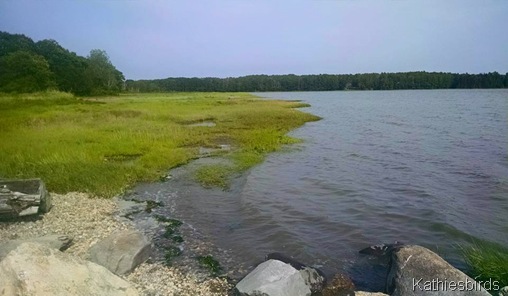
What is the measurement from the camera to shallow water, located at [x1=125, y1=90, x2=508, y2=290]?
10.4m

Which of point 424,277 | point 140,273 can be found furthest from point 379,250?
point 140,273

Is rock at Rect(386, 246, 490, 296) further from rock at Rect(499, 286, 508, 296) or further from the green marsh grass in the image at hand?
the green marsh grass

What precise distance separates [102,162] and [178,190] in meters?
5.35

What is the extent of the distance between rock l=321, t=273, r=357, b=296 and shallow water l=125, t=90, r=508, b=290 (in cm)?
97

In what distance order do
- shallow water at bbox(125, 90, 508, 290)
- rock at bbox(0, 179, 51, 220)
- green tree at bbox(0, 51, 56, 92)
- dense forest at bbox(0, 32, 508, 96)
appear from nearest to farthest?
shallow water at bbox(125, 90, 508, 290)
rock at bbox(0, 179, 51, 220)
green tree at bbox(0, 51, 56, 92)
dense forest at bbox(0, 32, 508, 96)

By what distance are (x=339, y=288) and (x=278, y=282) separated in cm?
149

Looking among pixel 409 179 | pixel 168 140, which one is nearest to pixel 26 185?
pixel 168 140

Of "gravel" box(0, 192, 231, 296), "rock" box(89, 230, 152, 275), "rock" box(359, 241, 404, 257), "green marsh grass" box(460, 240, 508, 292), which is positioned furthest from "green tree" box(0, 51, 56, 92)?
"green marsh grass" box(460, 240, 508, 292)

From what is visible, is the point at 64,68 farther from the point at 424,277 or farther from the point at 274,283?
the point at 424,277

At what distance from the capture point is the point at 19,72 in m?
35.4

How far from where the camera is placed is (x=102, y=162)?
61.1 feet

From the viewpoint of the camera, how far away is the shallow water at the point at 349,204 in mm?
10414

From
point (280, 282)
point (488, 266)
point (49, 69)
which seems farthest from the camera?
point (49, 69)

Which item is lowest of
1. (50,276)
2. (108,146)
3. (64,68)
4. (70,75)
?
(108,146)
